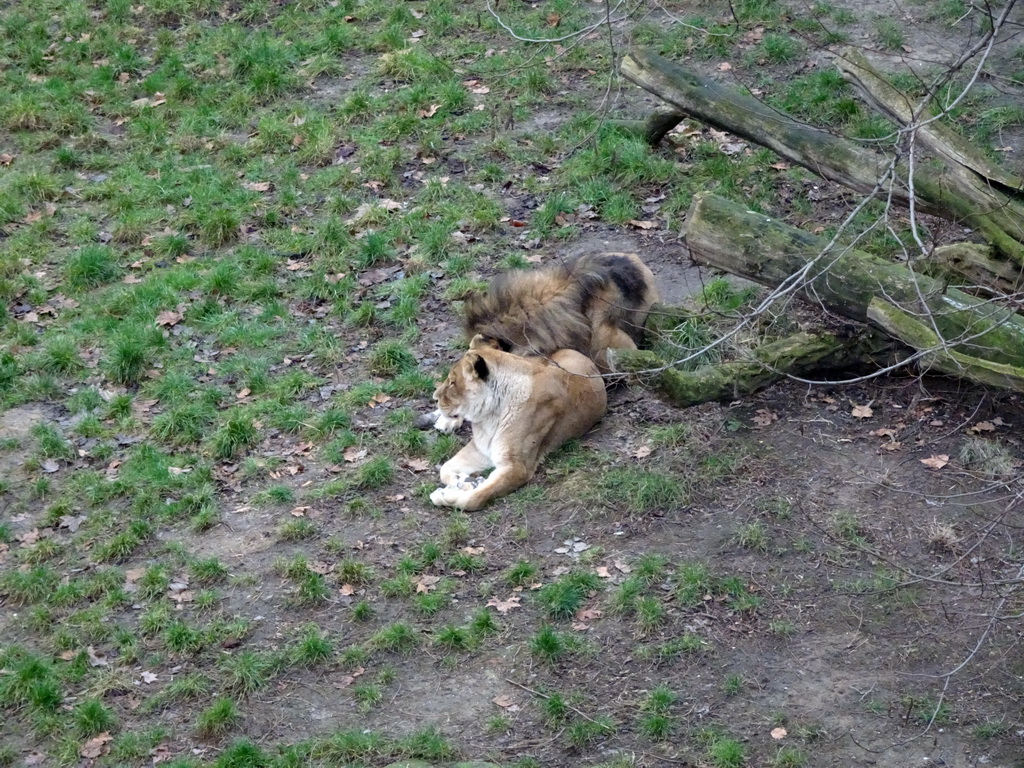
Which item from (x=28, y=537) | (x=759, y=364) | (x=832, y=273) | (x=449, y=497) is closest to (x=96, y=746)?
(x=28, y=537)

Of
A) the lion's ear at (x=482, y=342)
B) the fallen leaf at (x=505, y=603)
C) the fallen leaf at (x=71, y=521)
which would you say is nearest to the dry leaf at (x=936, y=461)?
the fallen leaf at (x=505, y=603)

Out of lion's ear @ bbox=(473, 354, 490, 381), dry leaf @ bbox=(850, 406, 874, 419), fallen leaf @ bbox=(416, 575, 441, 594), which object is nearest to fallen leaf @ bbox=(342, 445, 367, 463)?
lion's ear @ bbox=(473, 354, 490, 381)

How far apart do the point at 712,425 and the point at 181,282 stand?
4.93 meters

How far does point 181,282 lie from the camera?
10.2 metres

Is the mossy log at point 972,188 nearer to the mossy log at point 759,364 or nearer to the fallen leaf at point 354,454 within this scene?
the mossy log at point 759,364

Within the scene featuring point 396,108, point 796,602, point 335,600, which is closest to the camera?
point 796,602

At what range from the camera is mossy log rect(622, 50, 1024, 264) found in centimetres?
742

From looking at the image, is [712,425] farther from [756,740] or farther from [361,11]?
[361,11]

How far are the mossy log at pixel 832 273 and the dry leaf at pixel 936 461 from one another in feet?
2.27

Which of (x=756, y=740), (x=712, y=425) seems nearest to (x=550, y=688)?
(x=756, y=740)

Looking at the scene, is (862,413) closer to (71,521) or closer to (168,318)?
(71,521)

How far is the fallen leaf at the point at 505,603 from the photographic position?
6.71m

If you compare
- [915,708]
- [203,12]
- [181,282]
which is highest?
[203,12]

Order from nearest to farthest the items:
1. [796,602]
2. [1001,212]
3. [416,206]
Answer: [796,602] → [1001,212] → [416,206]
